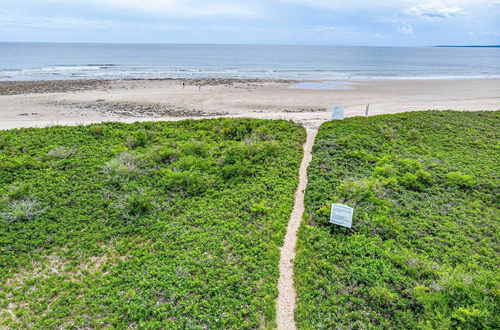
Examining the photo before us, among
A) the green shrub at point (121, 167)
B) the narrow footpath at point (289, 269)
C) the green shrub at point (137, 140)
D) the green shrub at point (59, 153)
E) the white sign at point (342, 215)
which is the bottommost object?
the narrow footpath at point (289, 269)

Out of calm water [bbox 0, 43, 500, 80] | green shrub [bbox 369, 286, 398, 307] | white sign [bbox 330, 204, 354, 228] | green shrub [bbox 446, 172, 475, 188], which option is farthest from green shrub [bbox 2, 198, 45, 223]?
calm water [bbox 0, 43, 500, 80]

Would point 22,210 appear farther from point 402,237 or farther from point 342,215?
point 402,237

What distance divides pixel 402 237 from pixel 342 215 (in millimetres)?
2183

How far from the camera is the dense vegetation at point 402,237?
7.61 metres

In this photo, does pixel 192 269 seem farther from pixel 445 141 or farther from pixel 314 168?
pixel 445 141

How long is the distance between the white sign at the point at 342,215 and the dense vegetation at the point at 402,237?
421mm

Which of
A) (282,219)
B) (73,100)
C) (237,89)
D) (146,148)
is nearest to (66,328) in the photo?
(282,219)

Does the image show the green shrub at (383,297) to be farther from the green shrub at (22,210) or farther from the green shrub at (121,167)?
the green shrub at (22,210)

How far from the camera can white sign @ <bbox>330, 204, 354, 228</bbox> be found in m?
9.88

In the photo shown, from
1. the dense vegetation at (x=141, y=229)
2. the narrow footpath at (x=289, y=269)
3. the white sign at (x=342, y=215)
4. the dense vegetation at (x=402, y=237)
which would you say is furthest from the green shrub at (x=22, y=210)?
the white sign at (x=342, y=215)

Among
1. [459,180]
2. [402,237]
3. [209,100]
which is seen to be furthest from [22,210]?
[209,100]

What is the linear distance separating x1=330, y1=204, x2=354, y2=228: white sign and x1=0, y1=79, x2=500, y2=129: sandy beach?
1164 centimetres

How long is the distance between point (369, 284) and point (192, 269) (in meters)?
5.09

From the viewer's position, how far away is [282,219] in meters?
11.0
